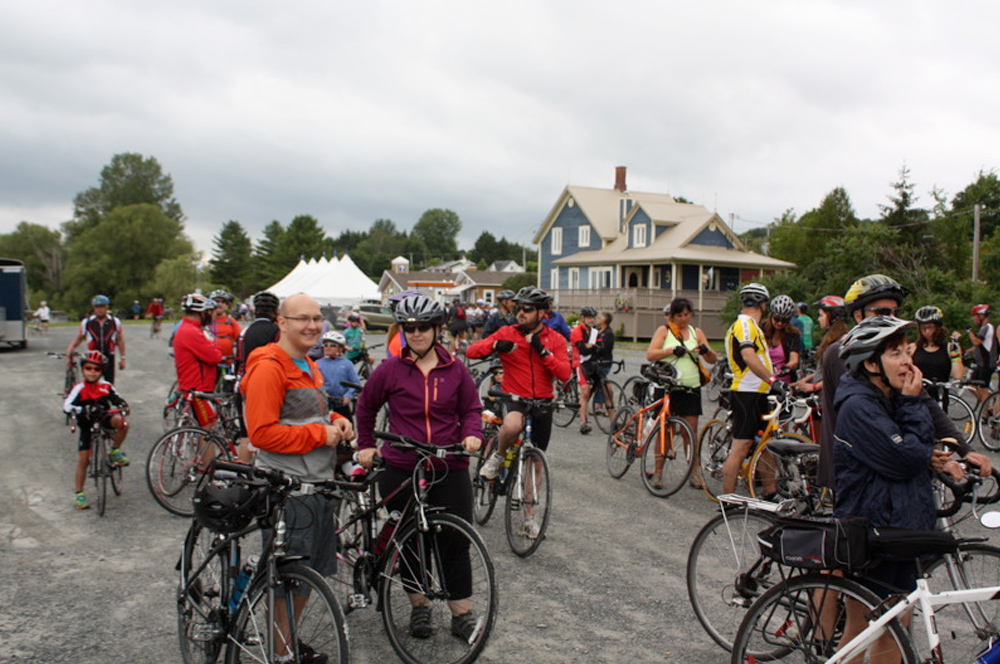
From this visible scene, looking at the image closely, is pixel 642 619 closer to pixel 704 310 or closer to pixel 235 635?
pixel 235 635

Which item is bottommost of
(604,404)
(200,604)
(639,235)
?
(604,404)

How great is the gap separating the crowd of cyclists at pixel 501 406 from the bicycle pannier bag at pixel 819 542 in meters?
0.15

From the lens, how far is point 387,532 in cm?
435

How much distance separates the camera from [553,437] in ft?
36.9

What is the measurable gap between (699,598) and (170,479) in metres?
5.14

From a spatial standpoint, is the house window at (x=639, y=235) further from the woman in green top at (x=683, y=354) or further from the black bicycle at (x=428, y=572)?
the black bicycle at (x=428, y=572)

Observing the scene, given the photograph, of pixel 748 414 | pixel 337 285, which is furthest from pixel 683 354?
pixel 337 285

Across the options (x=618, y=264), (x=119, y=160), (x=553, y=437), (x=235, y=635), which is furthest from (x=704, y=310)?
(x=119, y=160)

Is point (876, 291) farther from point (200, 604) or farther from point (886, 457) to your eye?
point (200, 604)

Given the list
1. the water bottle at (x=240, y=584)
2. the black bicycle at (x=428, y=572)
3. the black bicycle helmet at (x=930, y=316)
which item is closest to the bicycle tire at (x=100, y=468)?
the black bicycle at (x=428, y=572)

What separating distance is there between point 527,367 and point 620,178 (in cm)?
5022

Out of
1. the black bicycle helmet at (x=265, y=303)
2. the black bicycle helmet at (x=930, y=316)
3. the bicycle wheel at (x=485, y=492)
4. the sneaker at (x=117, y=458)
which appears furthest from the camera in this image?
the black bicycle helmet at (x=930, y=316)

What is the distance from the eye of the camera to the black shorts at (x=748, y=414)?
6828 millimetres

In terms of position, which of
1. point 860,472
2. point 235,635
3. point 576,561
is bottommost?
point 576,561
